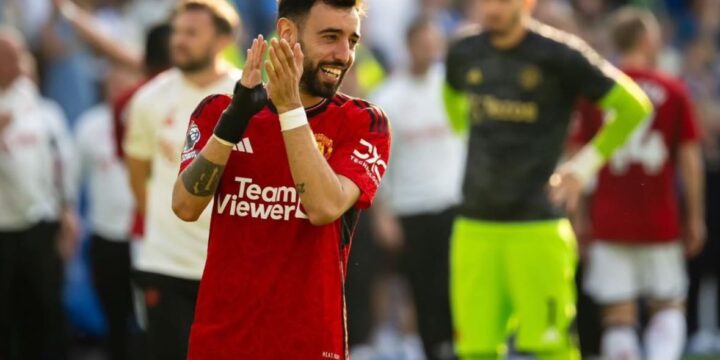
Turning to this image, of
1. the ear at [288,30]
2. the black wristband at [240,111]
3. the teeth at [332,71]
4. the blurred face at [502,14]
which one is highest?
the blurred face at [502,14]

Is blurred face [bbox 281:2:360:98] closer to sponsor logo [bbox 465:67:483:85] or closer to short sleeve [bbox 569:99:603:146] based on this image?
sponsor logo [bbox 465:67:483:85]

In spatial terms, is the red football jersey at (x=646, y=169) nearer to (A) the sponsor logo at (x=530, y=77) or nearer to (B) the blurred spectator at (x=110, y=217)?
(A) the sponsor logo at (x=530, y=77)

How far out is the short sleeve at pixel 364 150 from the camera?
5539mm

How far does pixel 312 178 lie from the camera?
529cm

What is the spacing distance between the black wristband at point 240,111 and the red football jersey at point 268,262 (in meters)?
0.23

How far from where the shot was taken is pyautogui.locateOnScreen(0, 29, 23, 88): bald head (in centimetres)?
1216

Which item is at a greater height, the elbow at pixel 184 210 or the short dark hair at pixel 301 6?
the short dark hair at pixel 301 6

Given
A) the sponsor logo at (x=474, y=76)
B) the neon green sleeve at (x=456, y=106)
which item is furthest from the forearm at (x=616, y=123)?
the neon green sleeve at (x=456, y=106)

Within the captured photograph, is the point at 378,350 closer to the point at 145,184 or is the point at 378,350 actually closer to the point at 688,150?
A: the point at 688,150

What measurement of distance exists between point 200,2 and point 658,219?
454 cm

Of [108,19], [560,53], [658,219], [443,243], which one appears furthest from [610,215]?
[108,19]

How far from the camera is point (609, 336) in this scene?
11.8 metres

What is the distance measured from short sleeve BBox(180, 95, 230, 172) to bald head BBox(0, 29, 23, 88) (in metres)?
6.87

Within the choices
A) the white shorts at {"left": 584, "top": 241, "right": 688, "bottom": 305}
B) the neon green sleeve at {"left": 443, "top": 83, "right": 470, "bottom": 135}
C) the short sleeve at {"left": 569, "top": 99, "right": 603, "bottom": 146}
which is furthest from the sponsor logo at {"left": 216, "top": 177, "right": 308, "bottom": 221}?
the white shorts at {"left": 584, "top": 241, "right": 688, "bottom": 305}
